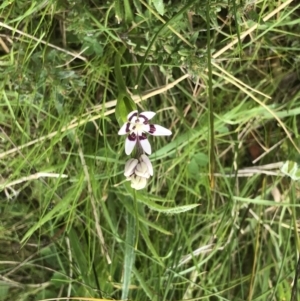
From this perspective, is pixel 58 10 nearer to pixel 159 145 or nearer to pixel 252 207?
pixel 159 145

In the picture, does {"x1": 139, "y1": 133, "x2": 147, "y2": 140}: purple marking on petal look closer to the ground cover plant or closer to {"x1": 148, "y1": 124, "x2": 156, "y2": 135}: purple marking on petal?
A: {"x1": 148, "y1": 124, "x2": 156, "y2": 135}: purple marking on petal

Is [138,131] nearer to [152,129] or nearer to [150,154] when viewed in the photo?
[152,129]

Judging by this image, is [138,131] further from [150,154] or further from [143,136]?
[150,154]

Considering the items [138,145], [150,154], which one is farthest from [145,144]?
[150,154]

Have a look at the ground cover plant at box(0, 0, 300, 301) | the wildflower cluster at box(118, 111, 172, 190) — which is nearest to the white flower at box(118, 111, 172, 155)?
the wildflower cluster at box(118, 111, 172, 190)

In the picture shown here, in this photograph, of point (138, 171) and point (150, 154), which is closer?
point (138, 171)

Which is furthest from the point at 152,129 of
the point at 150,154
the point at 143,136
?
the point at 150,154

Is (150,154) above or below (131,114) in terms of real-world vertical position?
below

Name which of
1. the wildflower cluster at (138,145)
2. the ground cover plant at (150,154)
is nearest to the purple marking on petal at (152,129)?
the wildflower cluster at (138,145)
